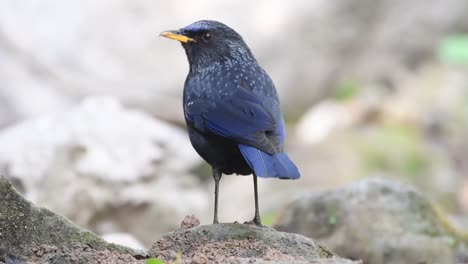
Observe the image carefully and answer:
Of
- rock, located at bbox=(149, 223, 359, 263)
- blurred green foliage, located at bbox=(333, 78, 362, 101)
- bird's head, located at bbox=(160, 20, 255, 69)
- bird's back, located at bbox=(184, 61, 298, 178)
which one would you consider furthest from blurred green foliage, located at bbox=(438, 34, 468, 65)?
rock, located at bbox=(149, 223, 359, 263)

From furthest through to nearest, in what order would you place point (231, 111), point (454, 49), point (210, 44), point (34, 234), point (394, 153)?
1. point (454, 49)
2. point (394, 153)
3. point (210, 44)
4. point (231, 111)
5. point (34, 234)

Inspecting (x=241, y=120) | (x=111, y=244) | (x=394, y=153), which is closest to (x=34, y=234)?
(x=111, y=244)

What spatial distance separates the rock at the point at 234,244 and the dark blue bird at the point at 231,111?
282mm

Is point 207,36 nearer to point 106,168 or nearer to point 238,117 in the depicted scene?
point 238,117

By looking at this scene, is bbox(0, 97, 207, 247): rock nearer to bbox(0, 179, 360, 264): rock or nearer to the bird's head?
the bird's head

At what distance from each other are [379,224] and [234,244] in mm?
1961

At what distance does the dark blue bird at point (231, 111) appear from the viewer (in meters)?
5.02

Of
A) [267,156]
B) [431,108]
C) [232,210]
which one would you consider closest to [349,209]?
[267,156]

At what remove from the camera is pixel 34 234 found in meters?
4.46

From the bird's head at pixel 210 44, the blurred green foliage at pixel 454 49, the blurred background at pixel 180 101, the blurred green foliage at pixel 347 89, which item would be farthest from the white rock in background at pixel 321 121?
the bird's head at pixel 210 44

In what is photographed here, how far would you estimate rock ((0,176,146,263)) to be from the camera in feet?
14.4

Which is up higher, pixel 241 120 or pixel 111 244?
pixel 241 120

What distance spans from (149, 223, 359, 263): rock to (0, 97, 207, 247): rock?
3.01m

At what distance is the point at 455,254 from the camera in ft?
20.8
